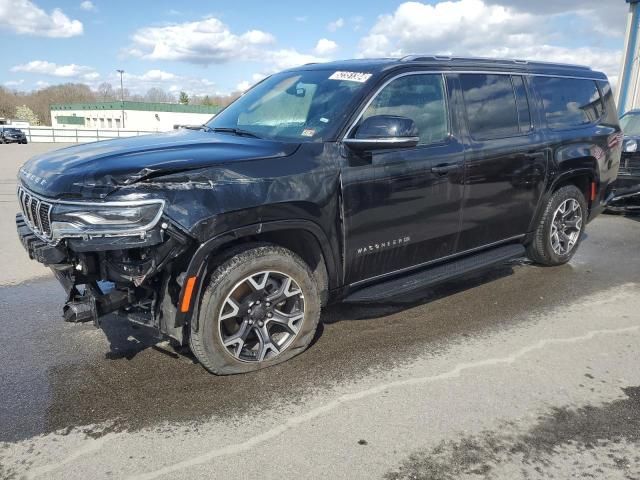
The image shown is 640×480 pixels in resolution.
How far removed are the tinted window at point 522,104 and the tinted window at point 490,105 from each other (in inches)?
2.6

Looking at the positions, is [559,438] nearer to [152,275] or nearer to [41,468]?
[152,275]

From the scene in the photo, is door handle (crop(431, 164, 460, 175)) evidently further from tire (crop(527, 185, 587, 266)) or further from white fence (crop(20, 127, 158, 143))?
white fence (crop(20, 127, 158, 143))

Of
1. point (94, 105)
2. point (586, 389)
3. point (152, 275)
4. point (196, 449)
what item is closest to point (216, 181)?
point (152, 275)

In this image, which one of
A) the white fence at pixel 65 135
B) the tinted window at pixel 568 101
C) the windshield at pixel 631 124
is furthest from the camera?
the white fence at pixel 65 135

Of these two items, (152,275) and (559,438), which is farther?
(152,275)

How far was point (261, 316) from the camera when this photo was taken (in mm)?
3512

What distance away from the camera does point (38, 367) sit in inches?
143

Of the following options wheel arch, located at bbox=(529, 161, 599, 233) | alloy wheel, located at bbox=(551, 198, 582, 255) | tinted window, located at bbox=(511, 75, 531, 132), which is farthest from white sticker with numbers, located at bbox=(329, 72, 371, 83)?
alloy wheel, located at bbox=(551, 198, 582, 255)

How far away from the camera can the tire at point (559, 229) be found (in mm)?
5523

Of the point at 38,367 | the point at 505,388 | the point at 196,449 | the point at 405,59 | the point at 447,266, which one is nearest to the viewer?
the point at 196,449

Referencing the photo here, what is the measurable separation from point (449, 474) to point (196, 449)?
1301 millimetres

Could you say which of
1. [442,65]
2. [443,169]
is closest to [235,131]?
[443,169]

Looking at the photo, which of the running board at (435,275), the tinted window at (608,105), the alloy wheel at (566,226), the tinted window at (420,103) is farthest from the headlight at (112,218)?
the tinted window at (608,105)

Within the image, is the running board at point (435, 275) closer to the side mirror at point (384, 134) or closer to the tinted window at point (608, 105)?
the side mirror at point (384, 134)
